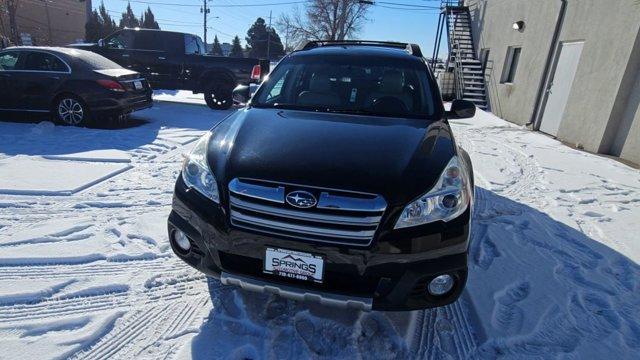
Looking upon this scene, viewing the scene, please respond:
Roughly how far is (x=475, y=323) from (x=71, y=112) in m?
7.78

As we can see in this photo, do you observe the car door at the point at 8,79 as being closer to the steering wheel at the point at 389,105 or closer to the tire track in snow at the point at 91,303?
the tire track in snow at the point at 91,303

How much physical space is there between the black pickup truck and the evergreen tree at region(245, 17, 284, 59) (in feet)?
168

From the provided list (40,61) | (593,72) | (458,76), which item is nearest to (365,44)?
(40,61)

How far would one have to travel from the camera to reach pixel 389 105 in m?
3.18

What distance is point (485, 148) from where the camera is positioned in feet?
25.8

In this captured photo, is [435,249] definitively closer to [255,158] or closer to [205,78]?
[255,158]

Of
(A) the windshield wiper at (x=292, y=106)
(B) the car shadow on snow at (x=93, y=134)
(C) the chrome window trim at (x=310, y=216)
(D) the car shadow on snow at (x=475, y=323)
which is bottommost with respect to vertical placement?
(B) the car shadow on snow at (x=93, y=134)

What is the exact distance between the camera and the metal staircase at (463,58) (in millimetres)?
15078

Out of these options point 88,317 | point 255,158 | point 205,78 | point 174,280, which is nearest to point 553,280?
point 255,158

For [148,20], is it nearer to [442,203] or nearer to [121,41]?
[121,41]

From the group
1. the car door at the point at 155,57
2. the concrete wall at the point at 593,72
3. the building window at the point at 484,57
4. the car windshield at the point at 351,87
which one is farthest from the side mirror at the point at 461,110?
the building window at the point at 484,57

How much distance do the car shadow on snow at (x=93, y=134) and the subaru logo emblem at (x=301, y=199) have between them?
507 centimetres

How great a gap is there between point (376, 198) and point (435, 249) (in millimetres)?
406

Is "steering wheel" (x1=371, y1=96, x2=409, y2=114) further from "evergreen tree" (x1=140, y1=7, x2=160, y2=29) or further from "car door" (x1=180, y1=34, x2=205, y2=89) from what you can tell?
"evergreen tree" (x1=140, y1=7, x2=160, y2=29)
